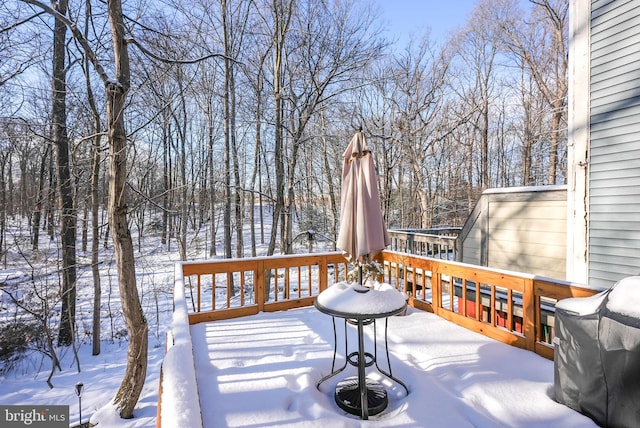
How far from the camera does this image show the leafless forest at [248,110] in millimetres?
5406

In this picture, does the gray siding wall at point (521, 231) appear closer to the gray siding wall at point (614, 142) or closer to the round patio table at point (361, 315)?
the gray siding wall at point (614, 142)

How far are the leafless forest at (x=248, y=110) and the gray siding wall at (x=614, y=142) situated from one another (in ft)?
12.7

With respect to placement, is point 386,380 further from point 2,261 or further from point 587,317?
point 2,261

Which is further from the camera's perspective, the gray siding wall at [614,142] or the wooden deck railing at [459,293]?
the gray siding wall at [614,142]

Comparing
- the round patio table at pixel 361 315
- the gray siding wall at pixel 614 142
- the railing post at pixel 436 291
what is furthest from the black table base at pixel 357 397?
the gray siding wall at pixel 614 142

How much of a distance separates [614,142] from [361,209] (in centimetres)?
347

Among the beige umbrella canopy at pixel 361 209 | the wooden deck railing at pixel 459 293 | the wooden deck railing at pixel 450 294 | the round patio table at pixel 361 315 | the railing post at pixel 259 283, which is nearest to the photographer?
the round patio table at pixel 361 315

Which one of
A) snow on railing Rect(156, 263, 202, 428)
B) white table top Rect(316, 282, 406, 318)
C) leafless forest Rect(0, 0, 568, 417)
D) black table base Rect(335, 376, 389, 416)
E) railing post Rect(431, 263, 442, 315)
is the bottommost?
black table base Rect(335, 376, 389, 416)

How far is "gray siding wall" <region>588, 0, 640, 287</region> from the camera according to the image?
375cm

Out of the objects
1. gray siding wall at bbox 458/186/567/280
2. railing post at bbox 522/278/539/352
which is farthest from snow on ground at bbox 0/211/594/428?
gray siding wall at bbox 458/186/567/280

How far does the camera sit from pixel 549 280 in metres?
3.10

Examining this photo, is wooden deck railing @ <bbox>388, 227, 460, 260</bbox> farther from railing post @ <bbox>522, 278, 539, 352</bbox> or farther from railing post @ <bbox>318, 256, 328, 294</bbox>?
railing post @ <bbox>522, 278, 539, 352</bbox>

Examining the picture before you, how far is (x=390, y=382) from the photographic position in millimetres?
2812

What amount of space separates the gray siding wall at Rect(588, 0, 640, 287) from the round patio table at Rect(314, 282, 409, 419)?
3.13 m
